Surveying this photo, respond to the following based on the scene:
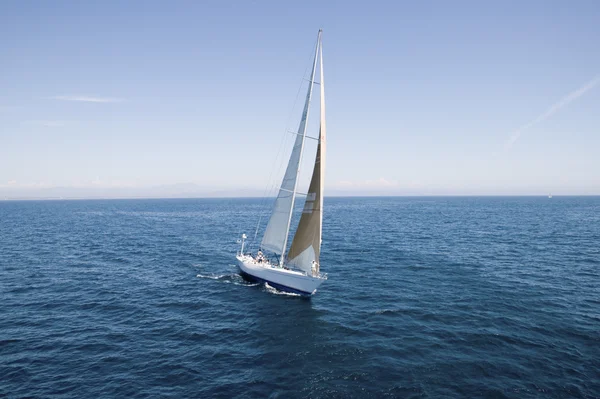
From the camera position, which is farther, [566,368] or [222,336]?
[222,336]

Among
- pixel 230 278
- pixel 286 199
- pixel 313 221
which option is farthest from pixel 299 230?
pixel 230 278

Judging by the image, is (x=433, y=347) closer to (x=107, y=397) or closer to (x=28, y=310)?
(x=107, y=397)

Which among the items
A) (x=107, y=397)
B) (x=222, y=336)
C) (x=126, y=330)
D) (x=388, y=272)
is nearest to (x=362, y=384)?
(x=222, y=336)

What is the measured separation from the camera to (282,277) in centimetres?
Answer: 2969

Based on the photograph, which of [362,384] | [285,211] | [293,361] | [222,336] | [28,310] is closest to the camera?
[362,384]

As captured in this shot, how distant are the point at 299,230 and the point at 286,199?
129 inches

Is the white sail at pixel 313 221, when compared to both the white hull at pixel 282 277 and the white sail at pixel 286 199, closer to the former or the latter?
the white hull at pixel 282 277

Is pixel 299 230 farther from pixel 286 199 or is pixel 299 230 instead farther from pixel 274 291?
pixel 274 291

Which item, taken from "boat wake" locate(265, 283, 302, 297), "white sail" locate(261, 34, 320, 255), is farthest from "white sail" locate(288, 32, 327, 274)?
"boat wake" locate(265, 283, 302, 297)

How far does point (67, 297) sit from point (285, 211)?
69.4 feet

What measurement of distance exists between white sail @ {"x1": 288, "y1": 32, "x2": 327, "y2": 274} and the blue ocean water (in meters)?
3.77

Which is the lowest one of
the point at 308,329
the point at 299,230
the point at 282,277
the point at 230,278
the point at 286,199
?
the point at 308,329

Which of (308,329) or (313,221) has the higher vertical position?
(313,221)

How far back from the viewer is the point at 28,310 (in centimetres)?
2573
